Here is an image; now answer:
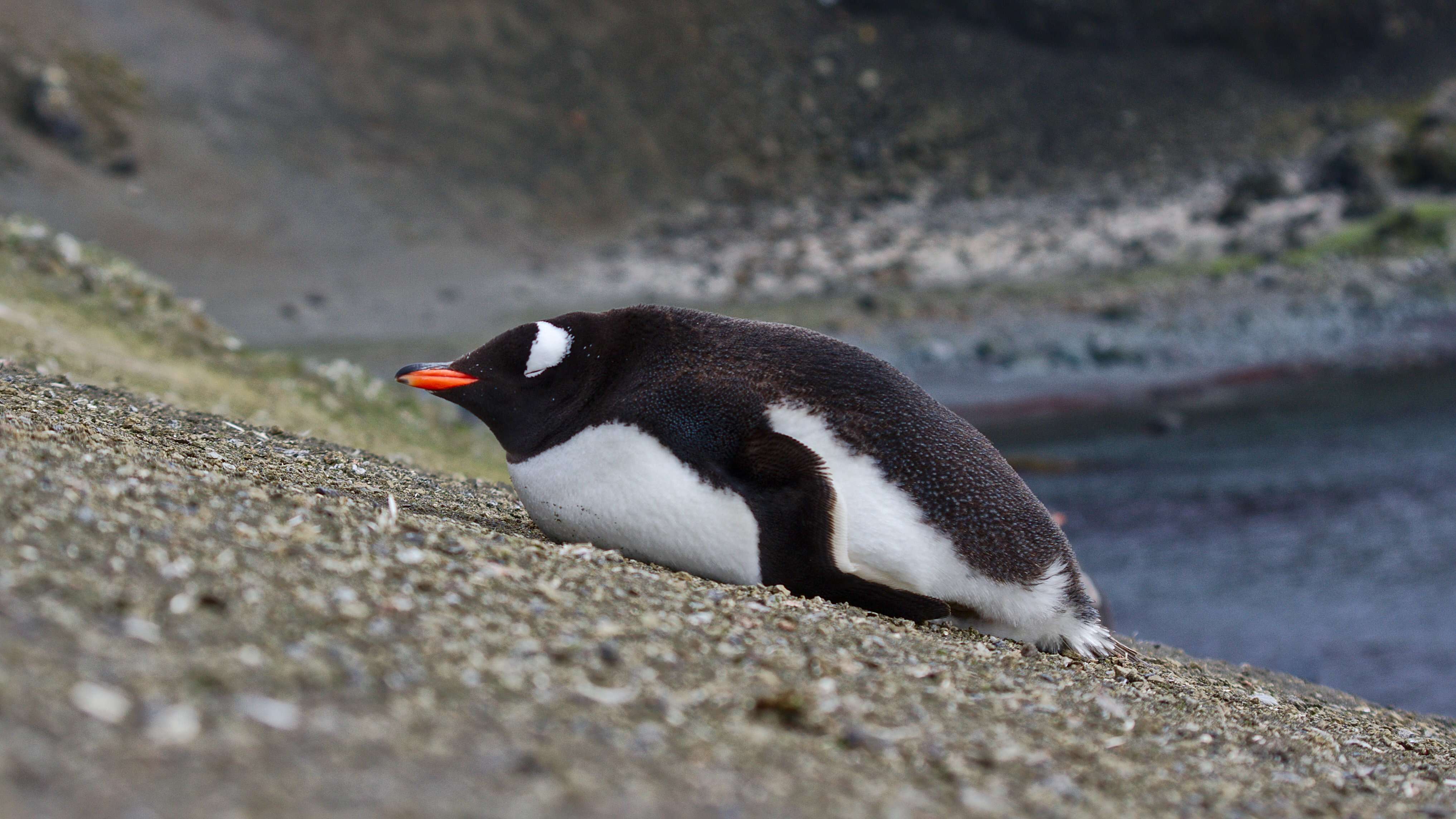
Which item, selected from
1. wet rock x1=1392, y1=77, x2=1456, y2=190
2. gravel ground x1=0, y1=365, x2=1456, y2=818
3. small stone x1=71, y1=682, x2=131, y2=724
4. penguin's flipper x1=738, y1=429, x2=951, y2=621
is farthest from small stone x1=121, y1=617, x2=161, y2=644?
wet rock x1=1392, y1=77, x2=1456, y2=190

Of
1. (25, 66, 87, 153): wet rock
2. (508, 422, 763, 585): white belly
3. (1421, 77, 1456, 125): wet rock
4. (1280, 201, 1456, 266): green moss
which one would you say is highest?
(1421, 77, 1456, 125): wet rock

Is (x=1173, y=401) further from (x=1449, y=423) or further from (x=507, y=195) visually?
(x=507, y=195)

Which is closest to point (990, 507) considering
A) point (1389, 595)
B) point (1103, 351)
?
point (1389, 595)

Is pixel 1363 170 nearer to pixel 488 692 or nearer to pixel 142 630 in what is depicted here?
pixel 488 692

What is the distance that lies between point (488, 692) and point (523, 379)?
7.11ft

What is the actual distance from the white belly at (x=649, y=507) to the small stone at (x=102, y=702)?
215 cm

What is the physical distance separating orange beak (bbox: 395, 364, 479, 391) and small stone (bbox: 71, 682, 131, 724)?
2436 mm

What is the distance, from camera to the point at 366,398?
37.3 ft

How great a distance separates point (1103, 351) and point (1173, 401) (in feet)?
7.52

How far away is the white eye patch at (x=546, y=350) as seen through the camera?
4590mm

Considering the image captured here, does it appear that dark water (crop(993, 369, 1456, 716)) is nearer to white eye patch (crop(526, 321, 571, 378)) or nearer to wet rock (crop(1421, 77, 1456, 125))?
white eye patch (crop(526, 321, 571, 378))

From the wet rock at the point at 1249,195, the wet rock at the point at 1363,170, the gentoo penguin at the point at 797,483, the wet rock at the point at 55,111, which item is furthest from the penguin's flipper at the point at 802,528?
the wet rock at the point at 1363,170

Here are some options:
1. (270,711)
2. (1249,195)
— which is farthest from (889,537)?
(1249,195)

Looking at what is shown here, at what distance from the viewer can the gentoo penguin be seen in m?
4.14
